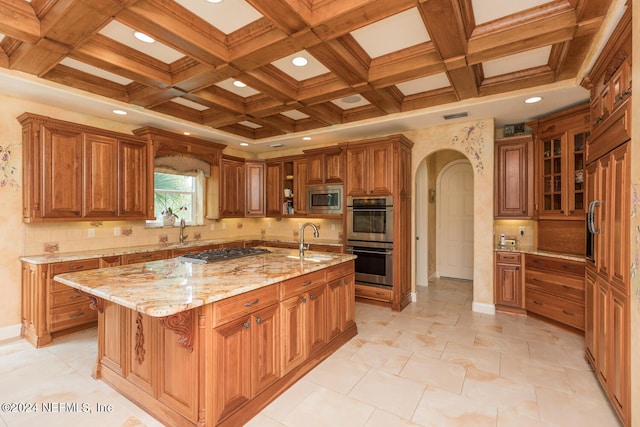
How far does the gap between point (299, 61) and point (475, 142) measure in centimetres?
266

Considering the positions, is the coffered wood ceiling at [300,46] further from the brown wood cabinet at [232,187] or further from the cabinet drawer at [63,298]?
the cabinet drawer at [63,298]

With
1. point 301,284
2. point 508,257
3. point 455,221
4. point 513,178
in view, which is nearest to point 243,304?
point 301,284

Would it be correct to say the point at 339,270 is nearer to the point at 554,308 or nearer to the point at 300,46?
the point at 300,46

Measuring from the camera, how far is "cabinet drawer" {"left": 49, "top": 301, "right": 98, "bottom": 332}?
10.6ft

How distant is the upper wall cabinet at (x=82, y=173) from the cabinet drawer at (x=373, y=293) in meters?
3.17

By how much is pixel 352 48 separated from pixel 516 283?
356 cm

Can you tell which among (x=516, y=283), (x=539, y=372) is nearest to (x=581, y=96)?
(x=516, y=283)

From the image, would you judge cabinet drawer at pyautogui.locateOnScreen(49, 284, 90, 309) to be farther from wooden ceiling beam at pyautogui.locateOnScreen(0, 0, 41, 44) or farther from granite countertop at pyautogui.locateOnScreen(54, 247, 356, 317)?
wooden ceiling beam at pyautogui.locateOnScreen(0, 0, 41, 44)

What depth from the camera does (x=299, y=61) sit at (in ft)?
9.79

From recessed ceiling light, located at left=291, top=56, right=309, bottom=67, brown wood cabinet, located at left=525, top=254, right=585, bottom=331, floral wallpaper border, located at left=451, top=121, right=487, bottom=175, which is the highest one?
recessed ceiling light, located at left=291, top=56, right=309, bottom=67

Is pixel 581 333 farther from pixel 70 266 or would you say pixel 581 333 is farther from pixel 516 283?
pixel 70 266

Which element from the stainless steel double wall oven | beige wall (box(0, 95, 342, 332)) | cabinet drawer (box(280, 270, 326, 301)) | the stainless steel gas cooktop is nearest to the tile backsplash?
beige wall (box(0, 95, 342, 332))

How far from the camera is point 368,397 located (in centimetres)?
229

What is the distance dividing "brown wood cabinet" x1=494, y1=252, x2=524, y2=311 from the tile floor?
1.63 ft
